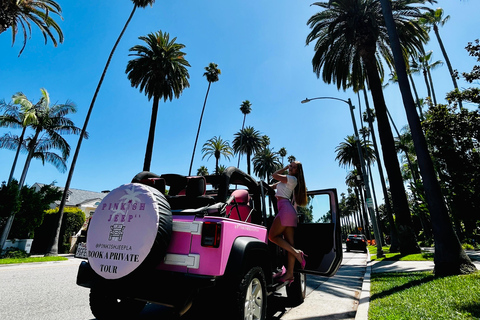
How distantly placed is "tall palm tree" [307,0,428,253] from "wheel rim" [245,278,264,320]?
1381cm

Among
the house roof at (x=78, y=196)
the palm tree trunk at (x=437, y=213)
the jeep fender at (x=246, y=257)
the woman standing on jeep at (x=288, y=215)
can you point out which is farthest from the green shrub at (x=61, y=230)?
the palm tree trunk at (x=437, y=213)

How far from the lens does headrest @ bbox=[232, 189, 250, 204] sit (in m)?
3.66

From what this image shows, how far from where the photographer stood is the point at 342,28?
631 inches

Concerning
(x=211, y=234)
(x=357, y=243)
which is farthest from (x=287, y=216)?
(x=357, y=243)

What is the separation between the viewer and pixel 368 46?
51.2 ft

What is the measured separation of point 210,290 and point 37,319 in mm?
2940

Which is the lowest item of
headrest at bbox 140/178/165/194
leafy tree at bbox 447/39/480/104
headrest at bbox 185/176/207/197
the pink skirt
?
the pink skirt

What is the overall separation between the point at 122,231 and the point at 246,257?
1.30 metres

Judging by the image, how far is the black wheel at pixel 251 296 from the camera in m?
2.48

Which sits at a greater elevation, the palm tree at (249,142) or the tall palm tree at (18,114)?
the palm tree at (249,142)

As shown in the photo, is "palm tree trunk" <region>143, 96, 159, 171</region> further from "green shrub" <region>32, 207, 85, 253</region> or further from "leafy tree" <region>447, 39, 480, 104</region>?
"leafy tree" <region>447, 39, 480, 104</region>

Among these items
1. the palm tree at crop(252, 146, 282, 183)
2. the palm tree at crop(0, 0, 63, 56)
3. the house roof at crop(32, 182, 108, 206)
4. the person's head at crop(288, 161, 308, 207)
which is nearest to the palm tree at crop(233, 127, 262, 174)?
the palm tree at crop(252, 146, 282, 183)

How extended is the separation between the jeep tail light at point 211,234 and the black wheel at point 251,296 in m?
0.54

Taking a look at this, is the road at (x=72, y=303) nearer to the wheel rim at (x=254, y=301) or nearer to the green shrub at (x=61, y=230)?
the wheel rim at (x=254, y=301)
